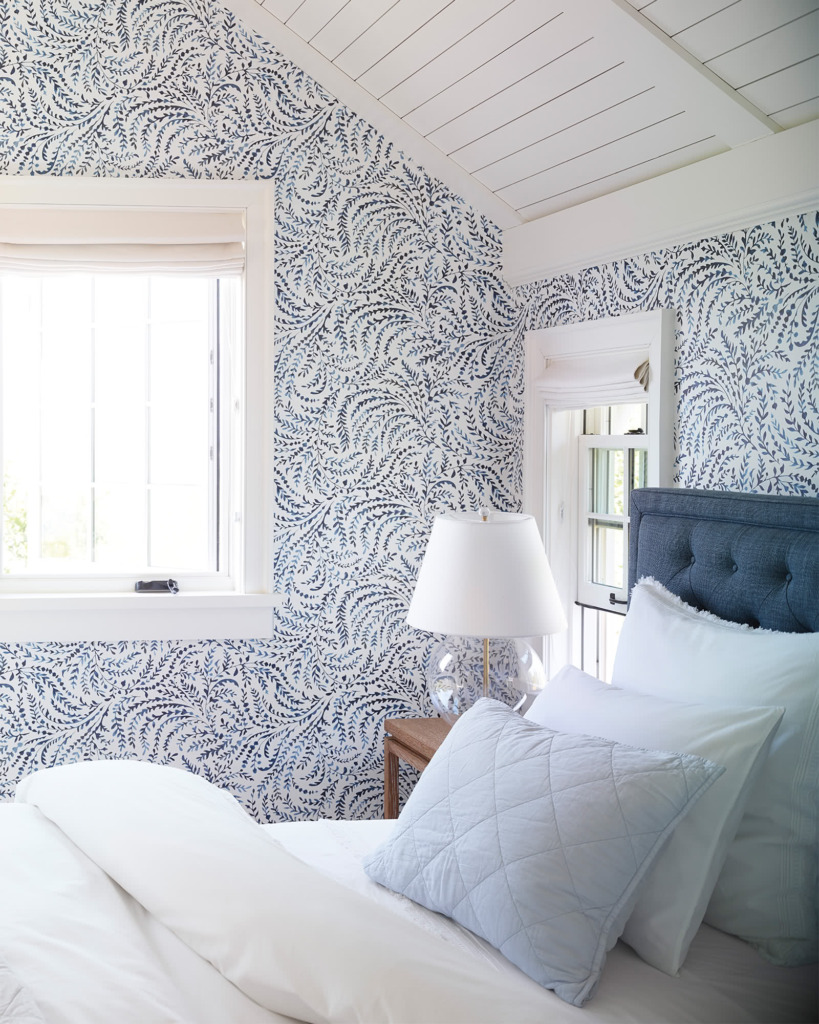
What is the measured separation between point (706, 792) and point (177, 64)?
9.10 feet

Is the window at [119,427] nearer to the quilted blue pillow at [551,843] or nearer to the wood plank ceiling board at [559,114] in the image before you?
the wood plank ceiling board at [559,114]

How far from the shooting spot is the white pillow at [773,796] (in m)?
1.60

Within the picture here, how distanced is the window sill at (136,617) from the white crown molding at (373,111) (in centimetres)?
151

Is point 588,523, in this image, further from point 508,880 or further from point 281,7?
point 281,7

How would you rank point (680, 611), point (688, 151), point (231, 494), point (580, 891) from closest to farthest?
1. point (580, 891)
2. point (680, 611)
3. point (688, 151)
4. point (231, 494)

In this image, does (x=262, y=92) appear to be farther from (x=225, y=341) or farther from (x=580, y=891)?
(x=580, y=891)

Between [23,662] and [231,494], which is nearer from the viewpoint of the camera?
[23,662]

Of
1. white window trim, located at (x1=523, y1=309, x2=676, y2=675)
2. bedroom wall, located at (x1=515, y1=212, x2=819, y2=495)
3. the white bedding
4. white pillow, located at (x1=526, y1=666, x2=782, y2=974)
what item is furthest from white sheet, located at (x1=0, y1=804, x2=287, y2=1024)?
white window trim, located at (x1=523, y1=309, x2=676, y2=675)

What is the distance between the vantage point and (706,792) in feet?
5.31

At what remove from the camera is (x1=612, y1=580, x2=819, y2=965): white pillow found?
1.60 m

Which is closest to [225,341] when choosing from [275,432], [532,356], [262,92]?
[275,432]

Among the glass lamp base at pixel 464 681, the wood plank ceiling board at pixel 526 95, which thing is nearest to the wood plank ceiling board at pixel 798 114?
the wood plank ceiling board at pixel 526 95

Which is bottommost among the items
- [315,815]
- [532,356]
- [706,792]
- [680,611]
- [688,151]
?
[315,815]

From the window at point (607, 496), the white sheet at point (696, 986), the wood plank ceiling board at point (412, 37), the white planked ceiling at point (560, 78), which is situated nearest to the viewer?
the white sheet at point (696, 986)
